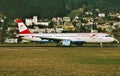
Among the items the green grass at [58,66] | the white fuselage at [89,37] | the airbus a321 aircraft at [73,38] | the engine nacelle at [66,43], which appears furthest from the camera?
the engine nacelle at [66,43]

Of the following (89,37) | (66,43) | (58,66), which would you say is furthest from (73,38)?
(58,66)

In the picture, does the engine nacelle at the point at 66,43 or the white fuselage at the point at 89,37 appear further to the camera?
the engine nacelle at the point at 66,43

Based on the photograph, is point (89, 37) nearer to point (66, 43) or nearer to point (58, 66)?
point (66, 43)

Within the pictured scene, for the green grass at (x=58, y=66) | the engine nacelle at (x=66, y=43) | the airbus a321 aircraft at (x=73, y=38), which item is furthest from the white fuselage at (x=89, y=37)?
the green grass at (x=58, y=66)

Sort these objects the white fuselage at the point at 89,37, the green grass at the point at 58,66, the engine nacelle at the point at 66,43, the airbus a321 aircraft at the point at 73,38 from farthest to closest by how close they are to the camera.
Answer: the engine nacelle at the point at 66,43 → the airbus a321 aircraft at the point at 73,38 → the white fuselage at the point at 89,37 → the green grass at the point at 58,66

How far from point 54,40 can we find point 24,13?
→ 59181 millimetres

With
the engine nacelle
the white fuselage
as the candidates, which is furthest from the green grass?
the engine nacelle

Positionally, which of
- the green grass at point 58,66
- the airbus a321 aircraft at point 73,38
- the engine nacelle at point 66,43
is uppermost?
the green grass at point 58,66

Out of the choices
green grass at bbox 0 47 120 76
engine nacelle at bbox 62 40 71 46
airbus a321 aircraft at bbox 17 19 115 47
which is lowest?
engine nacelle at bbox 62 40 71 46

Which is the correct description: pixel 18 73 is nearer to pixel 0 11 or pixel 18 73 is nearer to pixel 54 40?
pixel 54 40

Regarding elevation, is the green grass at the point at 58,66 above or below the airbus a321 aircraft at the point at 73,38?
above

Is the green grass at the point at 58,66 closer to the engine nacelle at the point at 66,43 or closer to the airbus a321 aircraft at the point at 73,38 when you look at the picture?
the airbus a321 aircraft at the point at 73,38

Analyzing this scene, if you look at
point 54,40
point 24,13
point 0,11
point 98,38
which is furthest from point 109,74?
point 24,13

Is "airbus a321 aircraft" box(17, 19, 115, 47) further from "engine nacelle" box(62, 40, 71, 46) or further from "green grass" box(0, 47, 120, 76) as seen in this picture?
"green grass" box(0, 47, 120, 76)
